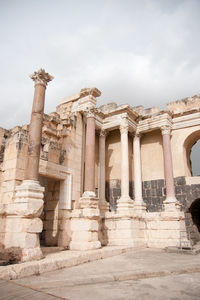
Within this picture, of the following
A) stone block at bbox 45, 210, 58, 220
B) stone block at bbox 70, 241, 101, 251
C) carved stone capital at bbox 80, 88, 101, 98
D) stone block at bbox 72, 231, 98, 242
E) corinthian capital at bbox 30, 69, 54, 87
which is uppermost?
carved stone capital at bbox 80, 88, 101, 98

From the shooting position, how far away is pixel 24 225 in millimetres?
7105

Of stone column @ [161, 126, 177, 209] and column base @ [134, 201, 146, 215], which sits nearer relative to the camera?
stone column @ [161, 126, 177, 209]

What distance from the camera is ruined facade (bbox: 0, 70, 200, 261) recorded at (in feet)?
25.4

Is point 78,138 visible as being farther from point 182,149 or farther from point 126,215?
point 182,149

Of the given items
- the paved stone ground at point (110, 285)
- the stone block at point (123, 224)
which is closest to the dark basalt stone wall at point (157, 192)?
the stone block at point (123, 224)

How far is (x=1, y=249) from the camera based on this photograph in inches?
Answer: 287

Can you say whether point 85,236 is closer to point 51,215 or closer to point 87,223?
point 87,223

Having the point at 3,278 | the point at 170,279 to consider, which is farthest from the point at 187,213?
the point at 3,278

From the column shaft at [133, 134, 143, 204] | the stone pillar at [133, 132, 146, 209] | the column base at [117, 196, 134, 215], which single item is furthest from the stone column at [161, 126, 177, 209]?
the column base at [117, 196, 134, 215]

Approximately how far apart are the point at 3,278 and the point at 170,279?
363 centimetres

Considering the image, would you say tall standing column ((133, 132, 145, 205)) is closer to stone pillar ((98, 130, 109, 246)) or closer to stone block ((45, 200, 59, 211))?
stone pillar ((98, 130, 109, 246))

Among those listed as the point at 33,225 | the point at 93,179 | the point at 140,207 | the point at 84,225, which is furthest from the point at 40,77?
the point at 140,207

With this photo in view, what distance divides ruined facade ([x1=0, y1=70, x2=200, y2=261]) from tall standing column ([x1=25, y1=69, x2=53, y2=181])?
0.03m

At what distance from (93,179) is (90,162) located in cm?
83
